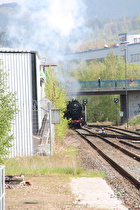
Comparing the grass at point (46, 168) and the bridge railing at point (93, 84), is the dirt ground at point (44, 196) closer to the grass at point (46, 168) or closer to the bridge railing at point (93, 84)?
the grass at point (46, 168)

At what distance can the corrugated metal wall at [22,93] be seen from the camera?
1886 centimetres

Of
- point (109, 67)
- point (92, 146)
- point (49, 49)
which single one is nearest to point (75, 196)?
point (92, 146)

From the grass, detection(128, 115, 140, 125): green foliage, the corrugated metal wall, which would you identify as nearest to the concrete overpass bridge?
detection(128, 115, 140, 125): green foliage

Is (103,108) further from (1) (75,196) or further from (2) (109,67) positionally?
(1) (75,196)

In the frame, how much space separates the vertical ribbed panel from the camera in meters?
18.9

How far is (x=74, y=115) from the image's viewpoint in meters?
43.8

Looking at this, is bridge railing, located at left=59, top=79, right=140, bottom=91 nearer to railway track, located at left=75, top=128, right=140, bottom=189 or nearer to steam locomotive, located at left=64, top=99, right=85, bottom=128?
steam locomotive, located at left=64, top=99, right=85, bottom=128

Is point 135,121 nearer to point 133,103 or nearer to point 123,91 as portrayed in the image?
point 133,103

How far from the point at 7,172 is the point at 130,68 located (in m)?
57.9

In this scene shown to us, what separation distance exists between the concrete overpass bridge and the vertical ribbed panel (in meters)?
30.0

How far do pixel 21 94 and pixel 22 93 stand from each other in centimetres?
7

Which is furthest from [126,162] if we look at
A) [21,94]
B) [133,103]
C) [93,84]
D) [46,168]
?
[93,84]

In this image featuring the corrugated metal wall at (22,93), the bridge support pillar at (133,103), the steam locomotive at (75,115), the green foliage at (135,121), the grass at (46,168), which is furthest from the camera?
the bridge support pillar at (133,103)

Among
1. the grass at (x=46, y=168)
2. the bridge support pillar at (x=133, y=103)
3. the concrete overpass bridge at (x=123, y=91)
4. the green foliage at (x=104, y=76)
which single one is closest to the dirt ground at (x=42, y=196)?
the grass at (x=46, y=168)
